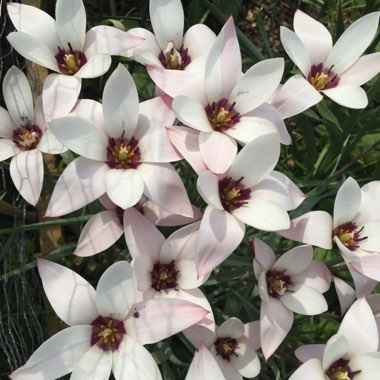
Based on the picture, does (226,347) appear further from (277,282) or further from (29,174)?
(29,174)

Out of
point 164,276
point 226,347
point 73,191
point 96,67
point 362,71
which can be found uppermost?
point 362,71

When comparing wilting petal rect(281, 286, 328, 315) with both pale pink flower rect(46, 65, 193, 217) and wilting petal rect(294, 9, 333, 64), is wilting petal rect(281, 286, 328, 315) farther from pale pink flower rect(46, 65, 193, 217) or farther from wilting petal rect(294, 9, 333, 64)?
wilting petal rect(294, 9, 333, 64)

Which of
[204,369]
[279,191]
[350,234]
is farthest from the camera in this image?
[350,234]

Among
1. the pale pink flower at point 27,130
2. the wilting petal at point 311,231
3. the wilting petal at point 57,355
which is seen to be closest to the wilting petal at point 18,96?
the pale pink flower at point 27,130

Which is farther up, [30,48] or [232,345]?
[30,48]

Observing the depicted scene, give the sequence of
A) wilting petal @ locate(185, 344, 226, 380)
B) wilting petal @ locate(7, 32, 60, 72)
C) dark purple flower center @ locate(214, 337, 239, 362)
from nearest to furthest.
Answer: wilting petal @ locate(185, 344, 226, 380), wilting petal @ locate(7, 32, 60, 72), dark purple flower center @ locate(214, 337, 239, 362)

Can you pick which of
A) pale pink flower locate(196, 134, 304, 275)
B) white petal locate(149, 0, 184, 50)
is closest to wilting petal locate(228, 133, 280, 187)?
pale pink flower locate(196, 134, 304, 275)

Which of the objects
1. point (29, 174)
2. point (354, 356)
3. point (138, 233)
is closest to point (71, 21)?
point (29, 174)
